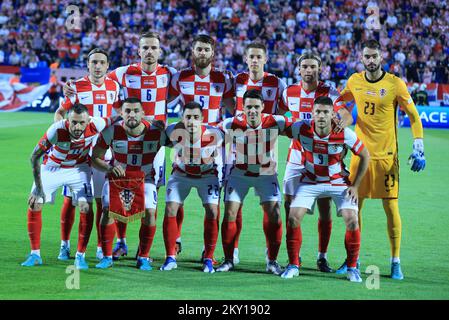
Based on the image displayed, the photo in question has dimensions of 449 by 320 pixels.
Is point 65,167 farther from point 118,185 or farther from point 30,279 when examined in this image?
point 30,279

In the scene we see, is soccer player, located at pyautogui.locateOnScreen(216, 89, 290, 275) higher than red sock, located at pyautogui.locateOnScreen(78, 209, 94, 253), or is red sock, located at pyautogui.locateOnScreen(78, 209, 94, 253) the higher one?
soccer player, located at pyautogui.locateOnScreen(216, 89, 290, 275)

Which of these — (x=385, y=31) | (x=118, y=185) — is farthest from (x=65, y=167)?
(x=385, y=31)

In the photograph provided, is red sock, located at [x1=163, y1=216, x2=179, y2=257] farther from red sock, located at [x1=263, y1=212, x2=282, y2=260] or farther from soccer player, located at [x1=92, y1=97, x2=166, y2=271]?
red sock, located at [x1=263, y1=212, x2=282, y2=260]

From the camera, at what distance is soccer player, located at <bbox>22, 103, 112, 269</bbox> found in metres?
8.09

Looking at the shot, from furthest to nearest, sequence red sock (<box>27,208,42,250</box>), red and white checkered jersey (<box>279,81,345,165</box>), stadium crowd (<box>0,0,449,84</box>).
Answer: stadium crowd (<box>0,0,449,84</box>), red and white checkered jersey (<box>279,81,345,165</box>), red sock (<box>27,208,42,250</box>)

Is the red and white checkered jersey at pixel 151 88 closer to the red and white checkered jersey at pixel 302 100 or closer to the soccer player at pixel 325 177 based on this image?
the red and white checkered jersey at pixel 302 100

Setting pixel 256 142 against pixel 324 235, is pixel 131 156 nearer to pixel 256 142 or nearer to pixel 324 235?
pixel 256 142

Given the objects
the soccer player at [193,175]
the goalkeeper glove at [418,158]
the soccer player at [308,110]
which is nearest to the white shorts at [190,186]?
the soccer player at [193,175]

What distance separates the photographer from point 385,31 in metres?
30.9

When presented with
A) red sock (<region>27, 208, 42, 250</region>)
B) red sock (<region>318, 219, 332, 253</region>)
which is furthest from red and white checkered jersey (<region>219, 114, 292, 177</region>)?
red sock (<region>27, 208, 42, 250</region>)

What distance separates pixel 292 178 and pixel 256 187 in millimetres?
502

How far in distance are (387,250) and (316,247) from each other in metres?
0.77

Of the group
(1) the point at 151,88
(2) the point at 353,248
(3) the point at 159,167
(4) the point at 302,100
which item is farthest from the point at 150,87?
(2) the point at 353,248

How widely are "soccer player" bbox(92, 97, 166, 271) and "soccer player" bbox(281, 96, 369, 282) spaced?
1.31m
